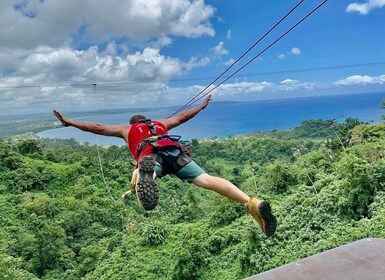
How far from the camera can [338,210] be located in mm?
10320

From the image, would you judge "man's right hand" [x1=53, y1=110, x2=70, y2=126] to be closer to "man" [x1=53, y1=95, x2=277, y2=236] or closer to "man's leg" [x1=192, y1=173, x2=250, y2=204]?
"man" [x1=53, y1=95, x2=277, y2=236]

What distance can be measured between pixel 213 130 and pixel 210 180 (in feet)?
386

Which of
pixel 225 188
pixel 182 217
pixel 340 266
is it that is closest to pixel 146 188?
pixel 225 188

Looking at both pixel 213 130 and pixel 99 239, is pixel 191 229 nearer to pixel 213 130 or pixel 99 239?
pixel 99 239

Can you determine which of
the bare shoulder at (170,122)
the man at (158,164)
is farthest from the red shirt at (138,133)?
the bare shoulder at (170,122)

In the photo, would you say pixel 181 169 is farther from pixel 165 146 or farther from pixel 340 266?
pixel 340 266

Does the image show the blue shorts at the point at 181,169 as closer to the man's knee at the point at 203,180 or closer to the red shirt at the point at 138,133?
the man's knee at the point at 203,180

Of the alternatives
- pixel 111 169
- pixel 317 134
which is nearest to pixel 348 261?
pixel 111 169

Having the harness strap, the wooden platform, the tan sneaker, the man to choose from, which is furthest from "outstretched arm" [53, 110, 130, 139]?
the wooden platform

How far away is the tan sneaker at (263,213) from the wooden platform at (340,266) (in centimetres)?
91

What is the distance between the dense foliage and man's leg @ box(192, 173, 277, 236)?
680 centimetres

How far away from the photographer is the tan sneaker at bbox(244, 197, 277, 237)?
208cm

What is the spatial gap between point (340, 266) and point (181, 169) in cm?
127

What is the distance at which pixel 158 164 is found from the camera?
2.20m
